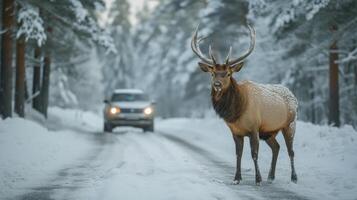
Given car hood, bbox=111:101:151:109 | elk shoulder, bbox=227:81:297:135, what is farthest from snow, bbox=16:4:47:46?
elk shoulder, bbox=227:81:297:135

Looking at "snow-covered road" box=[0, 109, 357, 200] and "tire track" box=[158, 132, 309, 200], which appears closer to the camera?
"tire track" box=[158, 132, 309, 200]

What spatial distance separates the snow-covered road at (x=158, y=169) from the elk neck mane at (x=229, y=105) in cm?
123

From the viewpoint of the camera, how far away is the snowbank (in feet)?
33.8

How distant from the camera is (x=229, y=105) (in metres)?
10.3

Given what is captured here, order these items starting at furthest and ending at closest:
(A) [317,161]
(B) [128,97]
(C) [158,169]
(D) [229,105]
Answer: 1. (B) [128,97]
2. (A) [317,161]
3. (C) [158,169]
4. (D) [229,105]

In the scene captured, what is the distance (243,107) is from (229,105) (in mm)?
278

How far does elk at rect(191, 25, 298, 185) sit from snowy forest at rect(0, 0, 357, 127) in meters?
1.95

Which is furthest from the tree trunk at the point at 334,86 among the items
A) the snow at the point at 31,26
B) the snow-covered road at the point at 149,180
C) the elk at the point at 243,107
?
the snow at the point at 31,26

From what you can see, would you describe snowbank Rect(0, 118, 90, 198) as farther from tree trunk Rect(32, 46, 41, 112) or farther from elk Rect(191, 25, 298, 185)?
tree trunk Rect(32, 46, 41, 112)

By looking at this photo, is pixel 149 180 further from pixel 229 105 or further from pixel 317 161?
pixel 317 161

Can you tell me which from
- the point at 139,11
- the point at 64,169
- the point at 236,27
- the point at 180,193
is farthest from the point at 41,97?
the point at 139,11

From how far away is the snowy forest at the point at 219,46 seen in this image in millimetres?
19219

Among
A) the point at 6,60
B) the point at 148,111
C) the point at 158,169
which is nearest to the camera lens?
the point at 158,169

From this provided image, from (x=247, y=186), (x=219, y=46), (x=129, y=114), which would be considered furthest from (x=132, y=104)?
(x=247, y=186)
